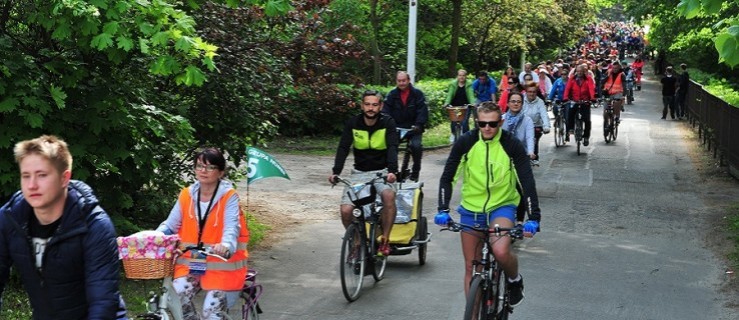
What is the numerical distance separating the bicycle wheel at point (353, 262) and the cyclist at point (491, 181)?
1.78m

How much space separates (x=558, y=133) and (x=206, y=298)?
18.6 metres

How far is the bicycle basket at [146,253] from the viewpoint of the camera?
516 centimetres

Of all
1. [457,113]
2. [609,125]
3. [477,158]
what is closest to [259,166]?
[477,158]

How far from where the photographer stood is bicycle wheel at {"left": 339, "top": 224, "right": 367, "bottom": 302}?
9.22 metres

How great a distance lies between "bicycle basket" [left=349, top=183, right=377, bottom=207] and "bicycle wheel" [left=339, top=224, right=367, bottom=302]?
0.28m

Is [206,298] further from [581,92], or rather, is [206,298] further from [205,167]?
[581,92]

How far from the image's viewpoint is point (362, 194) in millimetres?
9672

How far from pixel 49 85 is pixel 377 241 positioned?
10.9 ft

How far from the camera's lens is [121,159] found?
9844 millimetres

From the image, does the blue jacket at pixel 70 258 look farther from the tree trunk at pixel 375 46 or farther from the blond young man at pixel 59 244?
the tree trunk at pixel 375 46

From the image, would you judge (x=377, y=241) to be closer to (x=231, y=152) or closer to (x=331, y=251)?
(x=331, y=251)

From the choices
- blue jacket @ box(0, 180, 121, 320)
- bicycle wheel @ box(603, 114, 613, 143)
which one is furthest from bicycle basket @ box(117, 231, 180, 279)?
bicycle wheel @ box(603, 114, 613, 143)

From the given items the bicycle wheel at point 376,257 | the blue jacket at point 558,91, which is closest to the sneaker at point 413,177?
the bicycle wheel at point 376,257

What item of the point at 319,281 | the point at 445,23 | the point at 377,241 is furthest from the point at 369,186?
the point at 445,23
